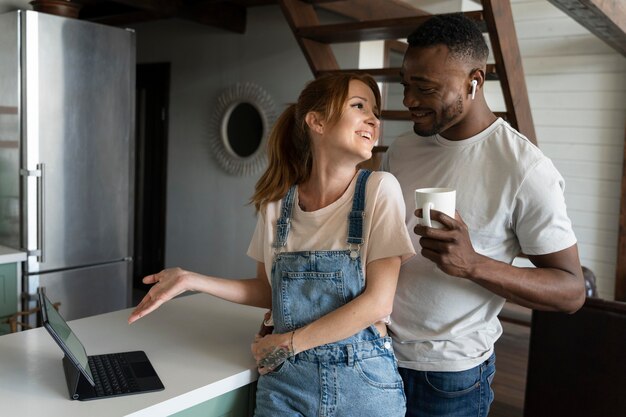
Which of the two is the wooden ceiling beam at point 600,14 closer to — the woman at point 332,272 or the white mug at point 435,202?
the woman at point 332,272

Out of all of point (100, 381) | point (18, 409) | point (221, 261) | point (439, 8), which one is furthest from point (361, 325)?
point (221, 261)

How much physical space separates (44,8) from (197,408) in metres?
2.88

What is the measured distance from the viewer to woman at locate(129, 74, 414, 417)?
147 cm

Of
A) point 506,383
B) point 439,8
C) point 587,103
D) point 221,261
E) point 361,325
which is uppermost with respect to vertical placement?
point 439,8

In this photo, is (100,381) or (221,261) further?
(221,261)

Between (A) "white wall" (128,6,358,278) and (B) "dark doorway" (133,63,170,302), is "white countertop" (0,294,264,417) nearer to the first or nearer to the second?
(A) "white wall" (128,6,358,278)

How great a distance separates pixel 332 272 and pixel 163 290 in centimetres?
42

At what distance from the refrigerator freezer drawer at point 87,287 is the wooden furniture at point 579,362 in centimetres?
237

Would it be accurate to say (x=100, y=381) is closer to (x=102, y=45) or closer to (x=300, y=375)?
(x=300, y=375)

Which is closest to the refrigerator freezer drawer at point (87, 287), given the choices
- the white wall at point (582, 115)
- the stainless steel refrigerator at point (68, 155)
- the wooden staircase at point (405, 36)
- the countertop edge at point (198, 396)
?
the stainless steel refrigerator at point (68, 155)

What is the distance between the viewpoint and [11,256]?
11.0 ft

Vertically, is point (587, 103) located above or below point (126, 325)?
above

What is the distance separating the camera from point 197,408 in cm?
150

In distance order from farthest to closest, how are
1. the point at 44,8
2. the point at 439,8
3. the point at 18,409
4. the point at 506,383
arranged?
the point at 439,8, the point at 506,383, the point at 44,8, the point at 18,409
